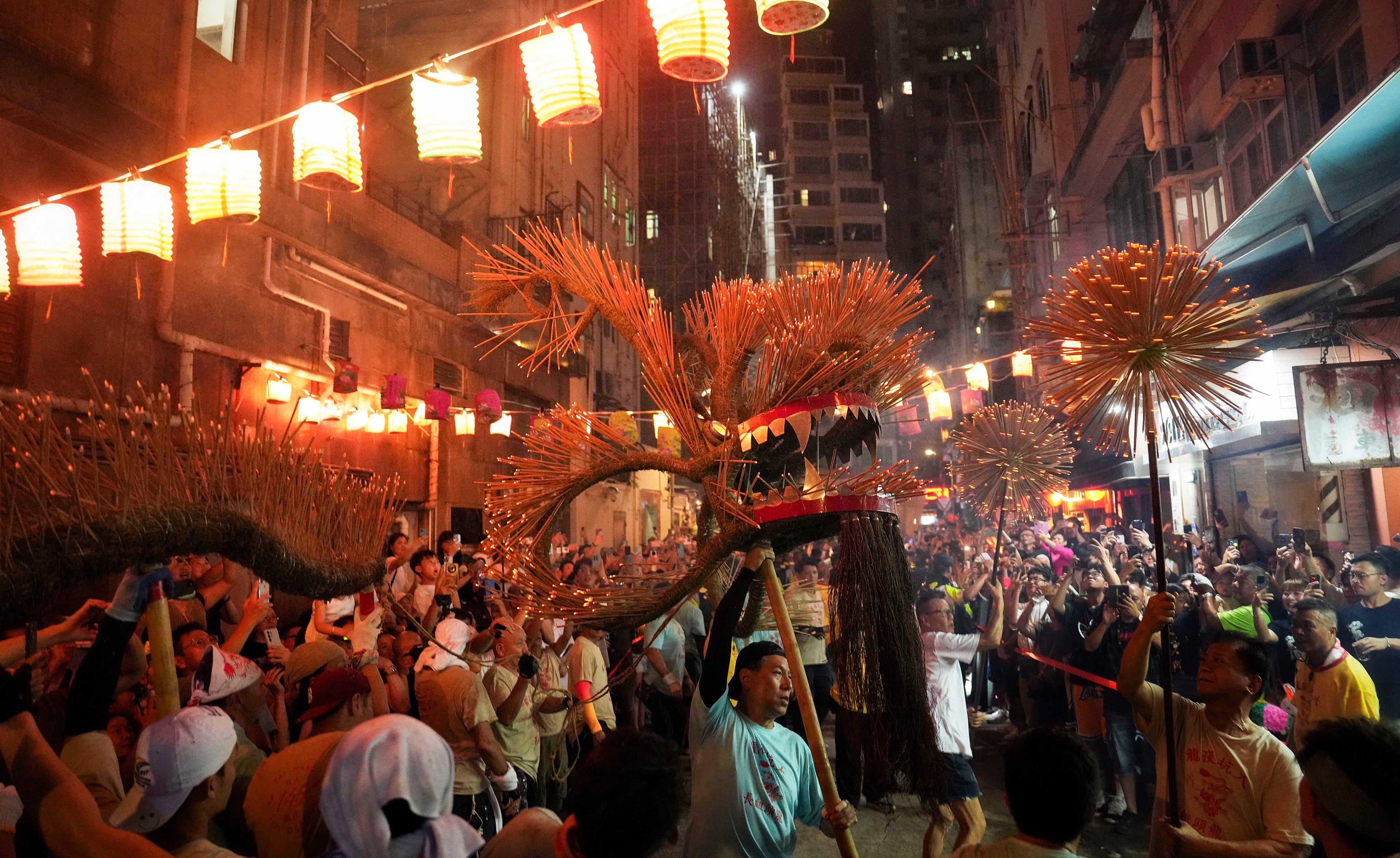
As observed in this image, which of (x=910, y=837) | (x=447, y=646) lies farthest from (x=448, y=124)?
A: (x=910, y=837)

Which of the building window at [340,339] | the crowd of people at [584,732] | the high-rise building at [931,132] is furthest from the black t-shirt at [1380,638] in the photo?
the high-rise building at [931,132]

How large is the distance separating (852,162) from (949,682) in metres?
60.3

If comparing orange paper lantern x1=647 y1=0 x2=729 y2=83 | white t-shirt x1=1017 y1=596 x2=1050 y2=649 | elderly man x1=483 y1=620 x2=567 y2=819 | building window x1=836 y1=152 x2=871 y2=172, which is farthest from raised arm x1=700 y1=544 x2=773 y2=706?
building window x1=836 y1=152 x2=871 y2=172

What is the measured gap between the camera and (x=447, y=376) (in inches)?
632

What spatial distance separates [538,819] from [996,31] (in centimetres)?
3488

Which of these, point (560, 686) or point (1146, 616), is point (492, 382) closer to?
point (560, 686)

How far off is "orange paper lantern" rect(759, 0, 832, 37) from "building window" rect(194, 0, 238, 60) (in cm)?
901

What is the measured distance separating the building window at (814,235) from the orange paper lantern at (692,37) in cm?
5676

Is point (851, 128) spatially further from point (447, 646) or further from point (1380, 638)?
point (447, 646)

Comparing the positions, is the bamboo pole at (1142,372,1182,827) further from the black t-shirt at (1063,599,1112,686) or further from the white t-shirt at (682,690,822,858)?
the black t-shirt at (1063,599,1112,686)

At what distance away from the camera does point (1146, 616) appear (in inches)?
114

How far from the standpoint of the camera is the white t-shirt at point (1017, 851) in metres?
2.21

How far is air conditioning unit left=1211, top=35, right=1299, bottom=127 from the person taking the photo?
395 inches

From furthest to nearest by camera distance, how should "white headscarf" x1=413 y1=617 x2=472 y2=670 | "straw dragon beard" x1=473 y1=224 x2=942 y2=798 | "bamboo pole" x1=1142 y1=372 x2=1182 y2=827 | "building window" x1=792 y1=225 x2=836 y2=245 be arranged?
"building window" x1=792 y1=225 x2=836 y2=245 → "white headscarf" x1=413 y1=617 x2=472 y2=670 → "bamboo pole" x1=1142 y1=372 x2=1182 y2=827 → "straw dragon beard" x1=473 y1=224 x2=942 y2=798
